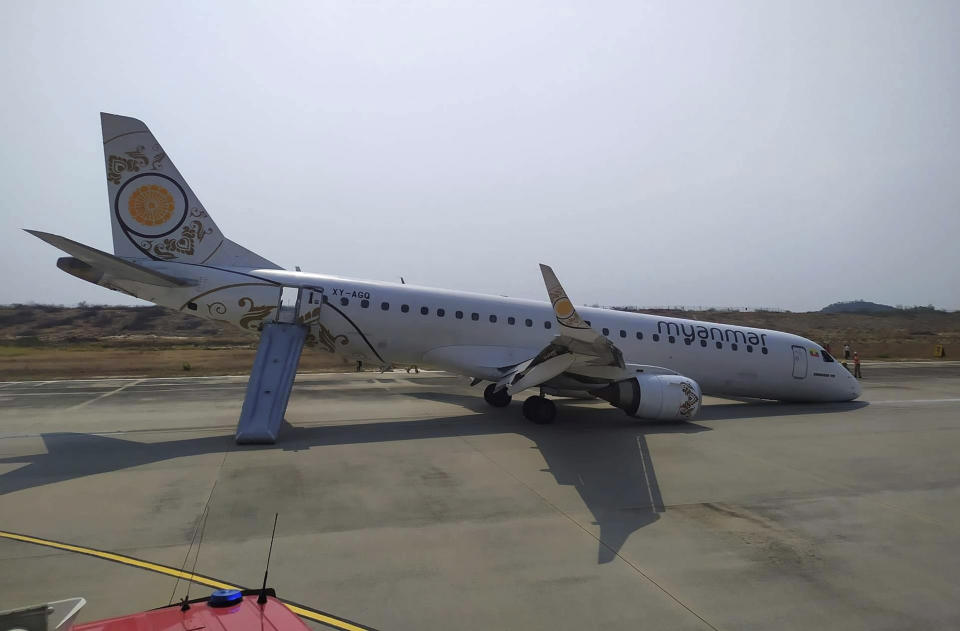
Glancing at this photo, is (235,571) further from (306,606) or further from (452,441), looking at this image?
(452,441)

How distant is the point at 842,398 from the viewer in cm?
1795

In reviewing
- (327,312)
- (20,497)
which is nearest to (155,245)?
Result: (327,312)

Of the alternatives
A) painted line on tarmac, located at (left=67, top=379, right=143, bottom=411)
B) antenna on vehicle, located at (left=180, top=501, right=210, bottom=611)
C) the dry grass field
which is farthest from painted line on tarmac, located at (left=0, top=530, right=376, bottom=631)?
painted line on tarmac, located at (left=67, top=379, right=143, bottom=411)

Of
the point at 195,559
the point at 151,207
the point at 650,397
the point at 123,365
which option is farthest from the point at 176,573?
the point at 123,365

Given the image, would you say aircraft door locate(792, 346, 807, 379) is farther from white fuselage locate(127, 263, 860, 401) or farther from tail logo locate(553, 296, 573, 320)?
tail logo locate(553, 296, 573, 320)

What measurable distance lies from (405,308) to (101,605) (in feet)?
35.0

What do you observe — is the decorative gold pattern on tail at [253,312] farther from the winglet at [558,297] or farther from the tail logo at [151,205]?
the winglet at [558,297]

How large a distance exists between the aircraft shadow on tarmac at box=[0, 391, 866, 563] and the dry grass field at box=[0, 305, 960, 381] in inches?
170

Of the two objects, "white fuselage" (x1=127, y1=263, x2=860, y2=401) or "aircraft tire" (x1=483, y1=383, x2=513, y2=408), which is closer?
"white fuselage" (x1=127, y1=263, x2=860, y2=401)

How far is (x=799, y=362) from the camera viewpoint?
17578 millimetres

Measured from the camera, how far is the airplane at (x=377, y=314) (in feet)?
43.5

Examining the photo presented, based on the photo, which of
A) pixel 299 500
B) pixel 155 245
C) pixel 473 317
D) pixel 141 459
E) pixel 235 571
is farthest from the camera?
A: pixel 473 317

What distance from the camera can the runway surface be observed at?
16.6 ft

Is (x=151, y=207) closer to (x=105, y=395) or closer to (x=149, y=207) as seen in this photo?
(x=149, y=207)
